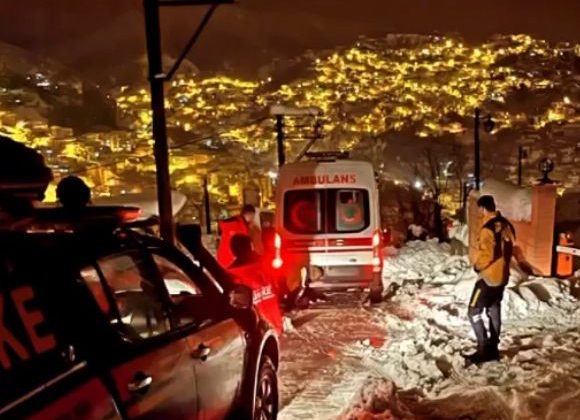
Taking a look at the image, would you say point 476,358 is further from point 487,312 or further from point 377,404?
point 377,404

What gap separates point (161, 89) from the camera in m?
10.3

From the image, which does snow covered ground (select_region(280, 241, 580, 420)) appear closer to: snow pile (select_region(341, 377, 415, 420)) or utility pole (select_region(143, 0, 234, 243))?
snow pile (select_region(341, 377, 415, 420))

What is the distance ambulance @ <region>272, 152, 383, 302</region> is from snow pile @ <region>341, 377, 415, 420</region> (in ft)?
16.6

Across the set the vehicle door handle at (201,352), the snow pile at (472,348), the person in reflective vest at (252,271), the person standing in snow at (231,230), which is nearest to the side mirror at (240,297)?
the vehicle door handle at (201,352)

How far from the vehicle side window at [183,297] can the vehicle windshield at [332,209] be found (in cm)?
679

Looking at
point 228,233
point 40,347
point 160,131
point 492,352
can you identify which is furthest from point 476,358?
point 40,347

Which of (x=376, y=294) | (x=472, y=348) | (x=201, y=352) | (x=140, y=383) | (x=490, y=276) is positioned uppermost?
(x=140, y=383)

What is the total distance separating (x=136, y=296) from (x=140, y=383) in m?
1.00

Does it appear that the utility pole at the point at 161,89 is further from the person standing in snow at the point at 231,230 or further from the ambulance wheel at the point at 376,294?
the ambulance wheel at the point at 376,294

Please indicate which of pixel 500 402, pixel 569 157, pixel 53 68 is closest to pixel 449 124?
pixel 569 157

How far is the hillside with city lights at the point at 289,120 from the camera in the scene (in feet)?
150

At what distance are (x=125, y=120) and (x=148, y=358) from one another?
52945mm

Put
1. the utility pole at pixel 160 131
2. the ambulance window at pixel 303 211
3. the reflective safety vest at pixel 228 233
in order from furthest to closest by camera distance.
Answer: the ambulance window at pixel 303 211, the reflective safety vest at pixel 228 233, the utility pole at pixel 160 131

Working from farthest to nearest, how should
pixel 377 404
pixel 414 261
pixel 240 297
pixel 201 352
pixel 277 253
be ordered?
pixel 414 261 → pixel 277 253 → pixel 377 404 → pixel 240 297 → pixel 201 352
